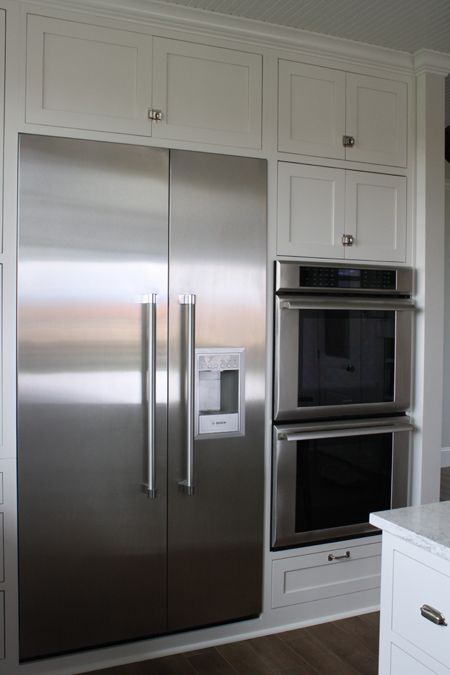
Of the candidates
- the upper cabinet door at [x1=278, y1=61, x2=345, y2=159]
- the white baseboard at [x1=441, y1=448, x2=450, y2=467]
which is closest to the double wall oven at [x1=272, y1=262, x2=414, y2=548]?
the upper cabinet door at [x1=278, y1=61, x2=345, y2=159]

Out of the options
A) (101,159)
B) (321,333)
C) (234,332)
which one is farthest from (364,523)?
(101,159)

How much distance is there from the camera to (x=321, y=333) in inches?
106

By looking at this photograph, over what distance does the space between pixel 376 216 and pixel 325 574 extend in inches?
66.9

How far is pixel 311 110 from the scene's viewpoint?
2709mm

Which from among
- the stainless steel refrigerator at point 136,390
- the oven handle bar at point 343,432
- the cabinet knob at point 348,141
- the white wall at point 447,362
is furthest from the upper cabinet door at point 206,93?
the white wall at point 447,362

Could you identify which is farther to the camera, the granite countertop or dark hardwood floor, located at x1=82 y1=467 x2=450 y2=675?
dark hardwood floor, located at x1=82 y1=467 x2=450 y2=675

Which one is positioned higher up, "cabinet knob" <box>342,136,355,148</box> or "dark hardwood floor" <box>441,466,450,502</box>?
"cabinet knob" <box>342,136,355,148</box>

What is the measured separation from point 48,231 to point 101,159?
1.16 feet

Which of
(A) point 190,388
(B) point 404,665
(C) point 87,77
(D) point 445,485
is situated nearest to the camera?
(B) point 404,665

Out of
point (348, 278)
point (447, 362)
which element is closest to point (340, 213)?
point (348, 278)

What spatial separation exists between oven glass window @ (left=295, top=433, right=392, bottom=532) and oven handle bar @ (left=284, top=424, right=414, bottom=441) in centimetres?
4

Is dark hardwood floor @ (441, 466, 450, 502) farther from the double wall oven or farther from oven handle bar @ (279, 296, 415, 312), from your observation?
oven handle bar @ (279, 296, 415, 312)

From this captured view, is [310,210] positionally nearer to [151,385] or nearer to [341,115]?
[341,115]

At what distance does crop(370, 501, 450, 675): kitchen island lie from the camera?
132cm
